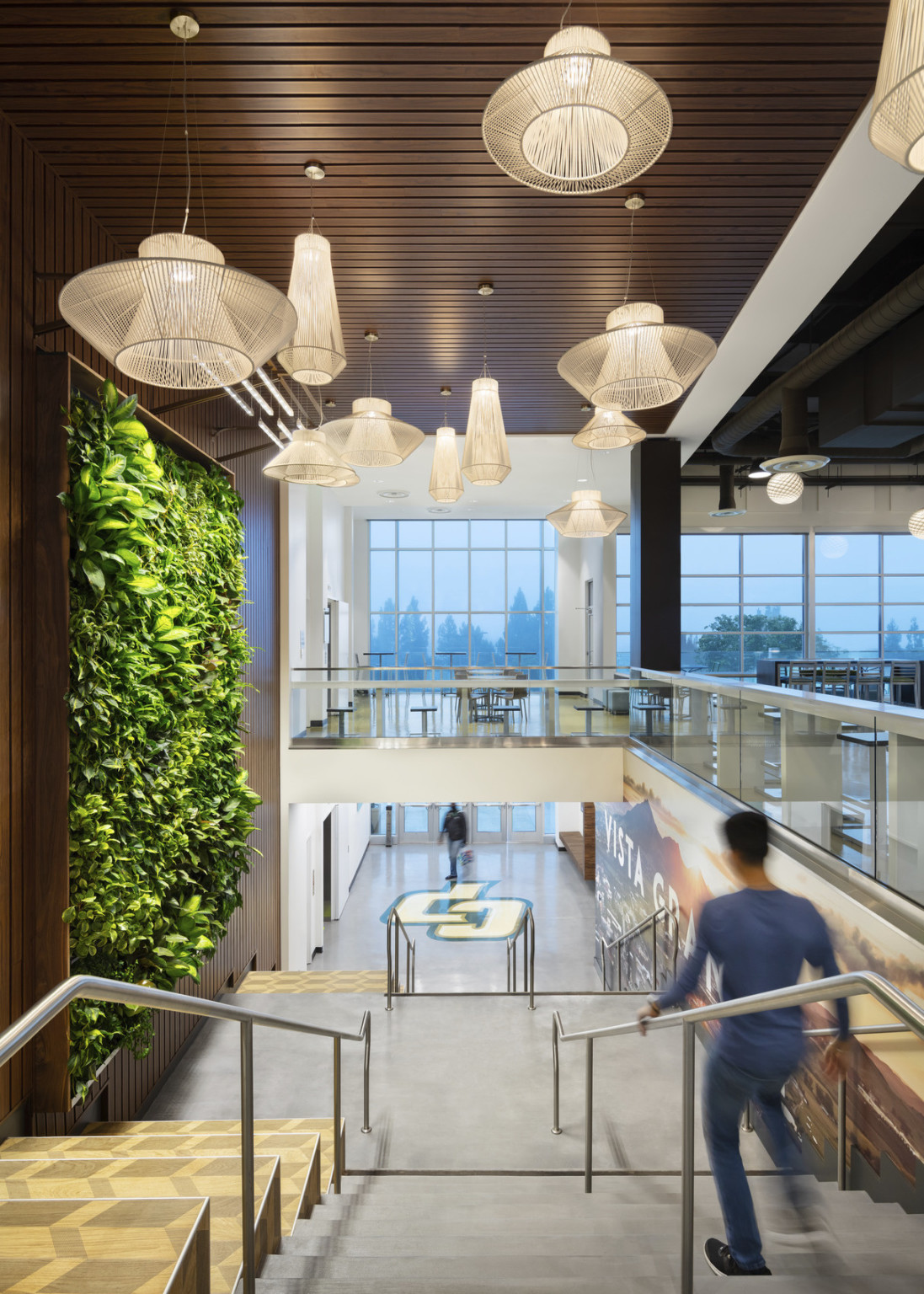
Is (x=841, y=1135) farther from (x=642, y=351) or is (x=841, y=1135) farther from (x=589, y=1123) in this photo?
(x=642, y=351)

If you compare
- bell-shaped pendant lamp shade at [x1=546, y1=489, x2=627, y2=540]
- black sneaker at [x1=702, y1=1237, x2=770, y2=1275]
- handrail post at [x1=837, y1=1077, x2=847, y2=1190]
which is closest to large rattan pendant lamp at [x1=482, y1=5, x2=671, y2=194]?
black sneaker at [x1=702, y1=1237, x2=770, y2=1275]

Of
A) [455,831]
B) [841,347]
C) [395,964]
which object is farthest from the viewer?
[455,831]

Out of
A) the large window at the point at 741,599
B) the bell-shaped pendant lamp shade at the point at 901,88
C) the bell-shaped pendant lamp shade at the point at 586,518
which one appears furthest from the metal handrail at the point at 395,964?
the large window at the point at 741,599

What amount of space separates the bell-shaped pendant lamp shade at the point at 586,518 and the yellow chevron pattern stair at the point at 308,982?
5.11 metres

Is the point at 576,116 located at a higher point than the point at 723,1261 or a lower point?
higher

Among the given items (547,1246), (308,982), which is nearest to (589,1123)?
(547,1246)

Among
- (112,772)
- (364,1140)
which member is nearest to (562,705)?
(364,1140)

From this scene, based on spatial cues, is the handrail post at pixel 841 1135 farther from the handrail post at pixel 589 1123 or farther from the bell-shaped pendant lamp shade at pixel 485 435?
the bell-shaped pendant lamp shade at pixel 485 435

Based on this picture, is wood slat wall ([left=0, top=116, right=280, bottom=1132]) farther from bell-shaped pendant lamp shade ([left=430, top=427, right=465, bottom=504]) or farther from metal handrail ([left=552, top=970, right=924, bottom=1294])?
metal handrail ([left=552, top=970, right=924, bottom=1294])

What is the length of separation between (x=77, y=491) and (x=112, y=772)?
1.47 meters

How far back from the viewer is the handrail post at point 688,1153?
223 cm

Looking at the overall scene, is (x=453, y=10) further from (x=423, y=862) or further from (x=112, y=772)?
(x=423, y=862)

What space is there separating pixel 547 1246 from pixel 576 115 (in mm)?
3707

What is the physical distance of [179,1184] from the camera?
2.85 metres
